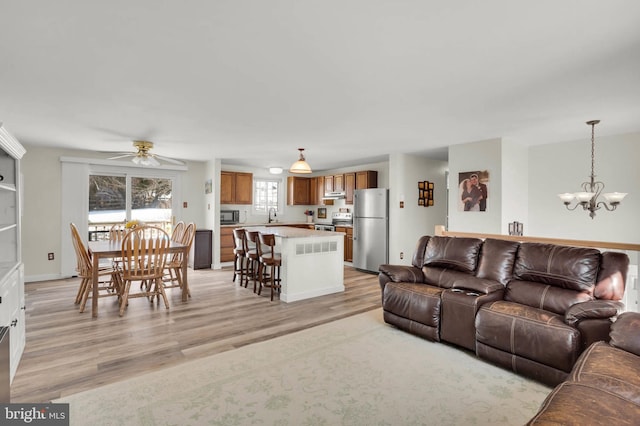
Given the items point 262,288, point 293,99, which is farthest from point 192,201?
point 293,99

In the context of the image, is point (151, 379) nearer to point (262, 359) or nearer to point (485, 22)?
point (262, 359)

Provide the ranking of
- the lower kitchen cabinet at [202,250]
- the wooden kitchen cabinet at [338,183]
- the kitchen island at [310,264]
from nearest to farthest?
the kitchen island at [310,264] < the lower kitchen cabinet at [202,250] < the wooden kitchen cabinet at [338,183]

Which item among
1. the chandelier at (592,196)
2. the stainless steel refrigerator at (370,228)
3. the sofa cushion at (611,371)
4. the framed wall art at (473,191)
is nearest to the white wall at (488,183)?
the framed wall art at (473,191)

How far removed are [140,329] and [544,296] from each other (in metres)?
3.85

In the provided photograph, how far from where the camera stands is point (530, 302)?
2779 mm

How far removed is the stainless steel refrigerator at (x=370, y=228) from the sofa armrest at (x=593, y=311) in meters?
3.93

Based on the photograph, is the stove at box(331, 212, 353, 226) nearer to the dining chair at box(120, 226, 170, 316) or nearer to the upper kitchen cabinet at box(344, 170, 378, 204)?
the upper kitchen cabinet at box(344, 170, 378, 204)

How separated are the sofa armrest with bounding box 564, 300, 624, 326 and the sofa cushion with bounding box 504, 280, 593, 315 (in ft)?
0.63

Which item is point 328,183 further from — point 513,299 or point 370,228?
point 513,299

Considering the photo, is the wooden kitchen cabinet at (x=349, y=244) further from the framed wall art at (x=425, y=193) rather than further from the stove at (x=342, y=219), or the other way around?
the framed wall art at (x=425, y=193)

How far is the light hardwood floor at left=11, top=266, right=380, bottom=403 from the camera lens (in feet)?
8.16

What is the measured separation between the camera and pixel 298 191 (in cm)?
865

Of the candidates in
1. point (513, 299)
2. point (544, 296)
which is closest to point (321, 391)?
point (513, 299)

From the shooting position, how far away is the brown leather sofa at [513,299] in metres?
2.28
